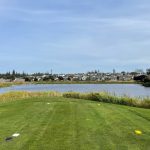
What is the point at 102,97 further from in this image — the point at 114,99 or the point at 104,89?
the point at 104,89

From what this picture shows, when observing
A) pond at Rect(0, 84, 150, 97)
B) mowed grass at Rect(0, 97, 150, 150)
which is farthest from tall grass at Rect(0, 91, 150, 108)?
mowed grass at Rect(0, 97, 150, 150)

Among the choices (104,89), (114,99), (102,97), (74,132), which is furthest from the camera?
(104,89)

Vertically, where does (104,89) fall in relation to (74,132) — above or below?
above

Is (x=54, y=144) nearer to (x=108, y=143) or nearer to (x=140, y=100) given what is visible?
(x=108, y=143)

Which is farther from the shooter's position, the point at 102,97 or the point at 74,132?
the point at 102,97

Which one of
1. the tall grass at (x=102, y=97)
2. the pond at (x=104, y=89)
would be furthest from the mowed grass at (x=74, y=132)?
the pond at (x=104, y=89)

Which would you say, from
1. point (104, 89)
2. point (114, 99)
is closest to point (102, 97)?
point (114, 99)

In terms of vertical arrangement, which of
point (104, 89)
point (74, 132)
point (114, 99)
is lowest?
point (74, 132)

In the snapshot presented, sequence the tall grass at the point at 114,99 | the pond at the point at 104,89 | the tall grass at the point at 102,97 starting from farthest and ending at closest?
the pond at the point at 104,89
the tall grass at the point at 102,97
the tall grass at the point at 114,99

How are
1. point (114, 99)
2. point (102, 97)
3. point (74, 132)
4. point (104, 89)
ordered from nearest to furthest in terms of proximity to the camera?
point (74, 132) → point (114, 99) → point (102, 97) → point (104, 89)

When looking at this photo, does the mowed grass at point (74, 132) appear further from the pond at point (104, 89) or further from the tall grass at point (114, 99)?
the pond at point (104, 89)

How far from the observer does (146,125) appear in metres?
16.2

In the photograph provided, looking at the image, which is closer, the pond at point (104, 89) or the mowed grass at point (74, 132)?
the mowed grass at point (74, 132)

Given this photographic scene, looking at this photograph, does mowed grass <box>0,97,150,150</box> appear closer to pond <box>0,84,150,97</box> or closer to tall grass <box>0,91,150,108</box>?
tall grass <box>0,91,150,108</box>
